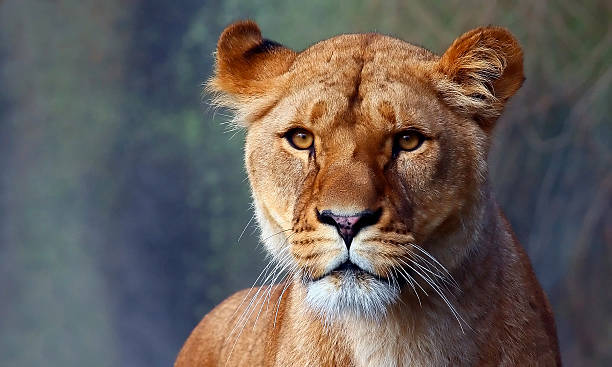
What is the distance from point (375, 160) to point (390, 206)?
132 millimetres

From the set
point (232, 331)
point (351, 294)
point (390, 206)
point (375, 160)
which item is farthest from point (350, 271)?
point (232, 331)

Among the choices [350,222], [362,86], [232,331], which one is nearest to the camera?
[350,222]

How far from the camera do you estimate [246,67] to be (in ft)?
9.08

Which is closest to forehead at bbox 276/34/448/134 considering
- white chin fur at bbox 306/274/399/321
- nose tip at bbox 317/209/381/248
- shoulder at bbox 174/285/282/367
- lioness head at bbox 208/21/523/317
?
lioness head at bbox 208/21/523/317

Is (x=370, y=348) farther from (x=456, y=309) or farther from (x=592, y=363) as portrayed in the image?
(x=592, y=363)

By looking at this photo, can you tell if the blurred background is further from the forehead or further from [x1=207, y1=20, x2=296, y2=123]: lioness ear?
the forehead

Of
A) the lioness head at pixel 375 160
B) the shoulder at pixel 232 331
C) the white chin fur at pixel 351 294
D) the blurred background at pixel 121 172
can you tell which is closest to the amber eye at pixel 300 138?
the lioness head at pixel 375 160

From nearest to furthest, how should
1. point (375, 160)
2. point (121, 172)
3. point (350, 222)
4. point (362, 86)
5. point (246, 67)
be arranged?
point (350, 222) → point (375, 160) → point (362, 86) → point (246, 67) → point (121, 172)

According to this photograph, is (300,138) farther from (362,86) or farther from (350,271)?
(350,271)

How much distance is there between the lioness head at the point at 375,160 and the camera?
7.31 feet

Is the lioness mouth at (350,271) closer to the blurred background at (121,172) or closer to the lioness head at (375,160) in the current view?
the lioness head at (375,160)

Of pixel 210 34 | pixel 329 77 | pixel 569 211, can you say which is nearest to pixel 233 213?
pixel 210 34

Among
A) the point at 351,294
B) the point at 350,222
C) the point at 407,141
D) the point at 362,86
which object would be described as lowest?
the point at 351,294

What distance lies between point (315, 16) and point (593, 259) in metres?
1.85
